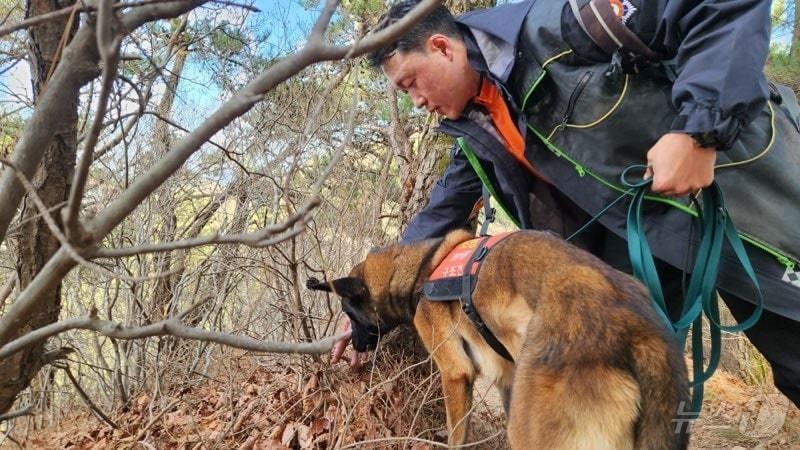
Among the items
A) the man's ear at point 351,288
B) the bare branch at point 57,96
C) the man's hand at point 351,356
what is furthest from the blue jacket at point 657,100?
the bare branch at point 57,96

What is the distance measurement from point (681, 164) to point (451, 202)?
1736 millimetres

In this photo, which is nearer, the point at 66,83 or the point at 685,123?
the point at 66,83

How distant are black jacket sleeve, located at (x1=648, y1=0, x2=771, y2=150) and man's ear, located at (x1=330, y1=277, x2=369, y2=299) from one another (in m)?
2.30

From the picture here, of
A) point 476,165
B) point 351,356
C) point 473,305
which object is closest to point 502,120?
point 476,165

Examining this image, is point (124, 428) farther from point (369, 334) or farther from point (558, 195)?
point (558, 195)

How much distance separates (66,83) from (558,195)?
2437 mm

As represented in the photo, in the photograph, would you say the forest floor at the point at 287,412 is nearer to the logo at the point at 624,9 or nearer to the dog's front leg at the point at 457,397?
the dog's front leg at the point at 457,397

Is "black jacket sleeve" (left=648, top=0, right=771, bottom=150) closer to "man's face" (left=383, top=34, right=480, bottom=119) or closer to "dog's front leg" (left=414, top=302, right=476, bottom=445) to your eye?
"man's face" (left=383, top=34, right=480, bottom=119)

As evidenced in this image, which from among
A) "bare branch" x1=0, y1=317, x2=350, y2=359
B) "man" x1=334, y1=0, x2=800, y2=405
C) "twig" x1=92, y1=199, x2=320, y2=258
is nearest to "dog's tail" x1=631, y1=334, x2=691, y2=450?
"man" x1=334, y1=0, x2=800, y2=405

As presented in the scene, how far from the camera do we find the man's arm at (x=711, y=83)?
2.01m

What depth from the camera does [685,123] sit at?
81.9 inches

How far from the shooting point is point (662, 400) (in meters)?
2.26

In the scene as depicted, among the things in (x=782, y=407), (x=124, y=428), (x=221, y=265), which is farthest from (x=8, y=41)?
(x=782, y=407)

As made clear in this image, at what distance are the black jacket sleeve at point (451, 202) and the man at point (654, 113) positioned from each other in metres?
0.47
